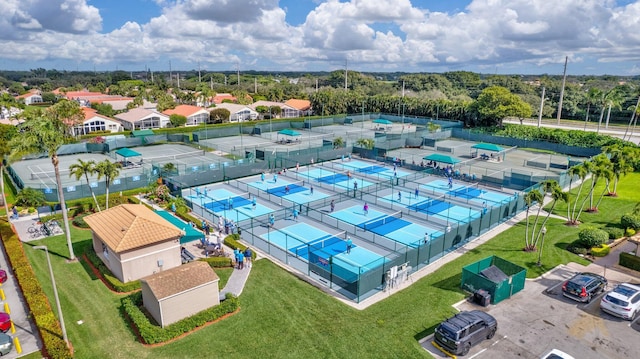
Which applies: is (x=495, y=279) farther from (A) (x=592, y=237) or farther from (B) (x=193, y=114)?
(B) (x=193, y=114)

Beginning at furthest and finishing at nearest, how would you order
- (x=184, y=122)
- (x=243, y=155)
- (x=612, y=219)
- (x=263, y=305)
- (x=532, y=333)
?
(x=184, y=122) → (x=243, y=155) → (x=612, y=219) → (x=263, y=305) → (x=532, y=333)

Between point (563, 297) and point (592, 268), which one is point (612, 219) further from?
point (563, 297)

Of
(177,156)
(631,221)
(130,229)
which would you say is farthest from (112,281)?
(177,156)

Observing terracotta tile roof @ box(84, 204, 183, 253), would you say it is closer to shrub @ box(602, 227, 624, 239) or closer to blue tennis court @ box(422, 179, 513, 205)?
blue tennis court @ box(422, 179, 513, 205)

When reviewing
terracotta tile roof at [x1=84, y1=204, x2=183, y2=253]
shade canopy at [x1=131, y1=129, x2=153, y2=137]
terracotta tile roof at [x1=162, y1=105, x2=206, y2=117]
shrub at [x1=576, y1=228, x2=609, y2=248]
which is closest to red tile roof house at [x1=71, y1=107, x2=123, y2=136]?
→ shade canopy at [x1=131, y1=129, x2=153, y2=137]

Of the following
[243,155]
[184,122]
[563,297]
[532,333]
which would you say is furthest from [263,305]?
[184,122]

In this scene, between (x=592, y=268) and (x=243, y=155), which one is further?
(x=243, y=155)

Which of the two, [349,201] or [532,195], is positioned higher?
[532,195]
